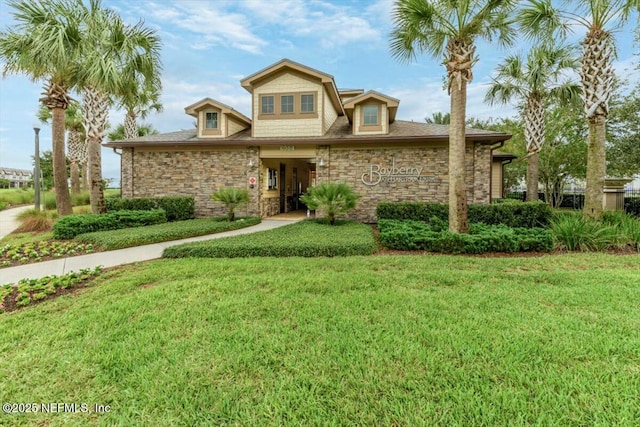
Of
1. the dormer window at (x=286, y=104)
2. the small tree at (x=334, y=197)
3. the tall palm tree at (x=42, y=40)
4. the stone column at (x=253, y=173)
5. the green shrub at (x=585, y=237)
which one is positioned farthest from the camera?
the stone column at (x=253, y=173)

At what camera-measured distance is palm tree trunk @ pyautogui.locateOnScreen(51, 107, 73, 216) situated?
1095 cm

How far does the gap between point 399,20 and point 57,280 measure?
32.1ft

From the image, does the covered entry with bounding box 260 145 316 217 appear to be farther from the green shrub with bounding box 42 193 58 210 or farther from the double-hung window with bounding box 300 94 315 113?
the green shrub with bounding box 42 193 58 210

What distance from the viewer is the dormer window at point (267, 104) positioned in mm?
13299

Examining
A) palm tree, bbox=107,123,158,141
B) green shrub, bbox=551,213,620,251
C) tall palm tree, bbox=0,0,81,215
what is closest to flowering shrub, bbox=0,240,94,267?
tall palm tree, bbox=0,0,81,215

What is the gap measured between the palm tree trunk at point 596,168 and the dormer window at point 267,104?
11.5 meters

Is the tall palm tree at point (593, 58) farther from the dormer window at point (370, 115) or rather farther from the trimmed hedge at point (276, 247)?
the trimmed hedge at point (276, 247)

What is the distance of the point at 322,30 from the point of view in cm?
1198

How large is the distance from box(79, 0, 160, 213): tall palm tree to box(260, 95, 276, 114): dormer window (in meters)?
4.24

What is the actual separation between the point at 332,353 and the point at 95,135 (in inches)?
539

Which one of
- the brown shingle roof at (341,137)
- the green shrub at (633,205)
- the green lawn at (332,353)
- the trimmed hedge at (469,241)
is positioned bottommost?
the green lawn at (332,353)

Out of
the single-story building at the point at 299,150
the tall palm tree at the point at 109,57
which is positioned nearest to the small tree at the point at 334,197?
the single-story building at the point at 299,150

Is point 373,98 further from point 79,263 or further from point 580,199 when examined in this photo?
point 580,199

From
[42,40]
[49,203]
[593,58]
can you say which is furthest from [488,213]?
[49,203]
